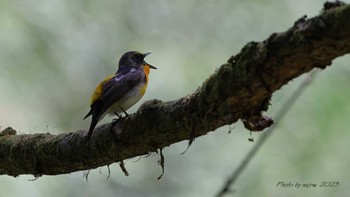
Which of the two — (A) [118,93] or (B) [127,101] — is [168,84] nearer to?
(B) [127,101]

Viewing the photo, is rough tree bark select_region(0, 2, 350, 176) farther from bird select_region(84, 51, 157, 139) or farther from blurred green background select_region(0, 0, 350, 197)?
blurred green background select_region(0, 0, 350, 197)

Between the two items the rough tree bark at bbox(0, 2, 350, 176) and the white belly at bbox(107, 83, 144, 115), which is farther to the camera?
the white belly at bbox(107, 83, 144, 115)

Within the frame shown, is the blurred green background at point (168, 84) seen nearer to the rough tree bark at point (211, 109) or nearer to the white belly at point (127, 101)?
the white belly at point (127, 101)

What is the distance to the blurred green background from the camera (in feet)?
20.6

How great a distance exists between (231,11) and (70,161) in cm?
514

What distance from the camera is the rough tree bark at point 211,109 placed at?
2400mm

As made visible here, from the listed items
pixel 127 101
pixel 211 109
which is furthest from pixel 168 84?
pixel 211 109

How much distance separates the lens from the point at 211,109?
9.32 feet

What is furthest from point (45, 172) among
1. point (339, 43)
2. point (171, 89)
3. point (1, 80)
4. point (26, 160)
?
point (1, 80)

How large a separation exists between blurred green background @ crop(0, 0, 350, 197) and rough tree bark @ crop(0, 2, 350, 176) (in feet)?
8.76

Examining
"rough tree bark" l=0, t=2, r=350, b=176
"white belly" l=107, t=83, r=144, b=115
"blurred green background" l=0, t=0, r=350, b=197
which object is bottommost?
"rough tree bark" l=0, t=2, r=350, b=176

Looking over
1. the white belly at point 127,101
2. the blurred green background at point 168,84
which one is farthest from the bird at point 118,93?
the blurred green background at point 168,84

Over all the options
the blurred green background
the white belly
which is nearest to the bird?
the white belly

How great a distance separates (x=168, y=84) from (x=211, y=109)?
177 inches
